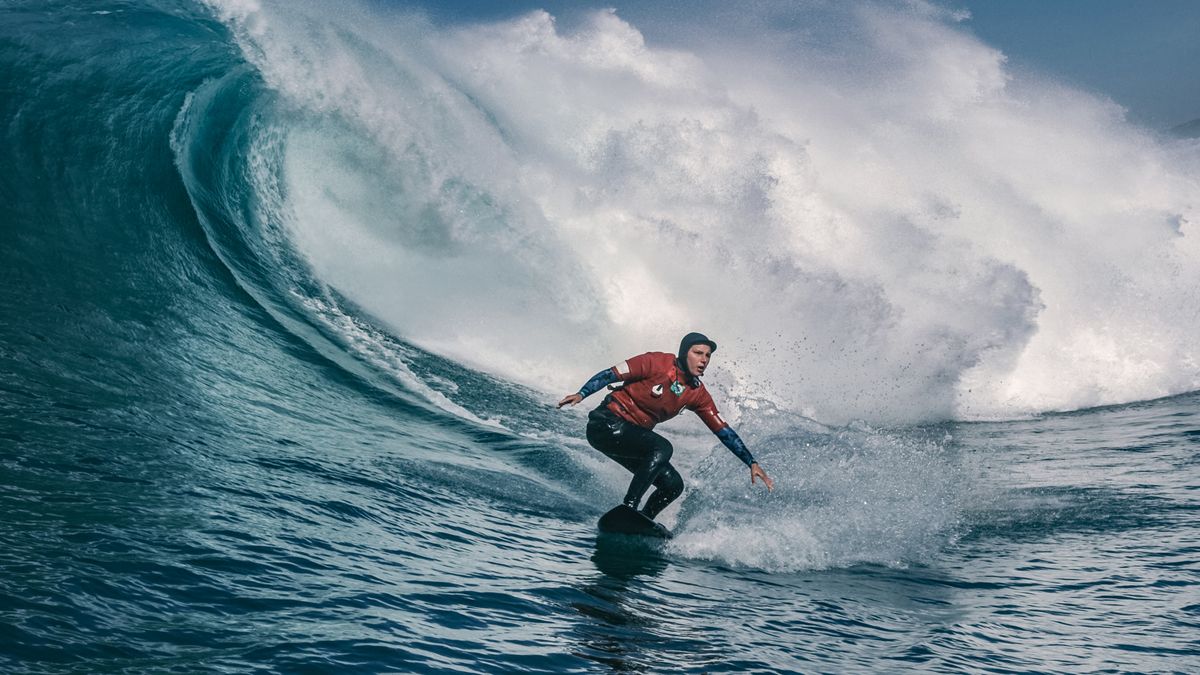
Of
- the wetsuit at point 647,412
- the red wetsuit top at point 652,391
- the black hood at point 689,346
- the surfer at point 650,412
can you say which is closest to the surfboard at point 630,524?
the surfer at point 650,412

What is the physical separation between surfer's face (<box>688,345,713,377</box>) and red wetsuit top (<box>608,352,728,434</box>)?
0.14 meters

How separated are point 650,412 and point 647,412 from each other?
0.03 meters

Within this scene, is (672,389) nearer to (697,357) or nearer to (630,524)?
(697,357)

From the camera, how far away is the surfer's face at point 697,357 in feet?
22.8

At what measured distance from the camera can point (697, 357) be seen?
274 inches

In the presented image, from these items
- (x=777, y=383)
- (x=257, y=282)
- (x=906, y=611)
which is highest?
(x=777, y=383)

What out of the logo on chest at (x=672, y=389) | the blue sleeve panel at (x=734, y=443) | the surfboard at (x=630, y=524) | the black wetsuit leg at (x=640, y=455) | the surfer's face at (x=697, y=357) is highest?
the surfer's face at (x=697, y=357)

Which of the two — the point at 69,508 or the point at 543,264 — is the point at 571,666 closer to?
the point at 69,508

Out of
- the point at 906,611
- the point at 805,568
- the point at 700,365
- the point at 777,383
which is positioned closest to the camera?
the point at 906,611

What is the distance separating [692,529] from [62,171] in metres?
8.89

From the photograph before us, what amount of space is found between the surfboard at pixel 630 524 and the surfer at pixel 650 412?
0.16m

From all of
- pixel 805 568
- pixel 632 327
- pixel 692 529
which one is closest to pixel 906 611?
pixel 805 568

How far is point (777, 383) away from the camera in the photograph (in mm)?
15055

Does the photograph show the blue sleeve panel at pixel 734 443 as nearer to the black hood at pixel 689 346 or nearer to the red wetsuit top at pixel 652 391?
the red wetsuit top at pixel 652 391
